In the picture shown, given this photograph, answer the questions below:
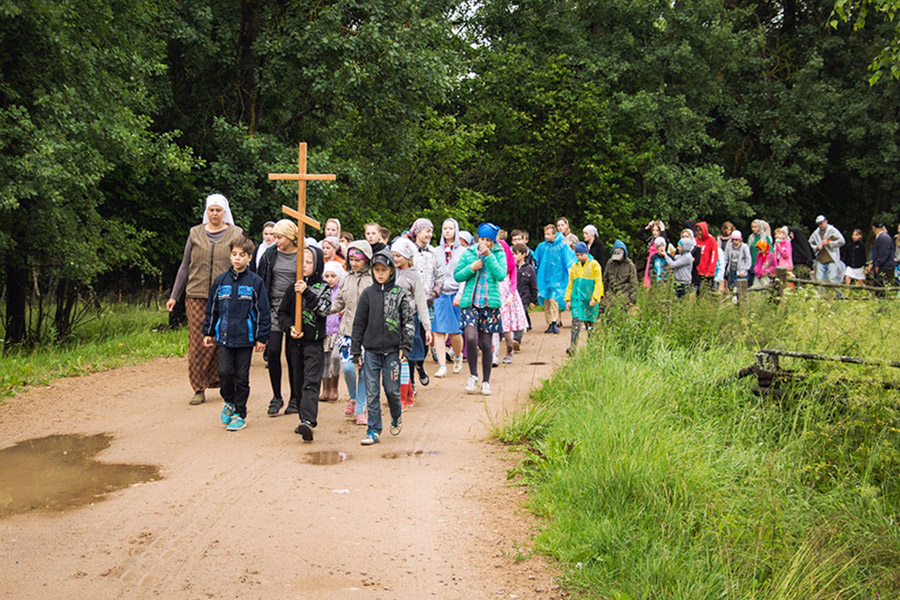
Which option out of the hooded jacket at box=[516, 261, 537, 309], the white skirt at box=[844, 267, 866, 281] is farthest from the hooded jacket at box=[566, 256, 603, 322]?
the white skirt at box=[844, 267, 866, 281]

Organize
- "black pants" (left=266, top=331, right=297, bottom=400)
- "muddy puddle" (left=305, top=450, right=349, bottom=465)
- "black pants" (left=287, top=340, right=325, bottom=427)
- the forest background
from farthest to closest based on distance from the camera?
the forest background → "black pants" (left=266, top=331, right=297, bottom=400) → "black pants" (left=287, top=340, right=325, bottom=427) → "muddy puddle" (left=305, top=450, right=349, bottom=465)

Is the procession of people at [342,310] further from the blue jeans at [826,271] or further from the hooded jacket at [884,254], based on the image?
the blue jeans at [826,271]

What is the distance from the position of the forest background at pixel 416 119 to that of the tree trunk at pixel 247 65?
5cm

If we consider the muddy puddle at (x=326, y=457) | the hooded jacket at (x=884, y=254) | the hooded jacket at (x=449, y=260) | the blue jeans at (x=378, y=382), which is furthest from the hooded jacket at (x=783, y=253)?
the muddy puddle at (x=326, y=457)

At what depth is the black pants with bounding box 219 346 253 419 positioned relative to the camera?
26.5ft

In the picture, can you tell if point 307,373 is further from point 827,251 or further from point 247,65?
point 827,251

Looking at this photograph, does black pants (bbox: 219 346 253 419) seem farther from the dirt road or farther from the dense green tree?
the dense green tree

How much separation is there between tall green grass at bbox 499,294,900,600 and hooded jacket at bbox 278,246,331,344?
202cm

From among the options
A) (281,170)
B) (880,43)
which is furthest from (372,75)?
(880,43)

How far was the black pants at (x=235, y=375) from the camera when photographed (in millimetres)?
8062

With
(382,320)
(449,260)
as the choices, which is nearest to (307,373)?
(382,320)

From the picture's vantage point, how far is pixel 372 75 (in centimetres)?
1638

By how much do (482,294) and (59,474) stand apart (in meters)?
4.94

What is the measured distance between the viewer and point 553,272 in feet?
53.5
